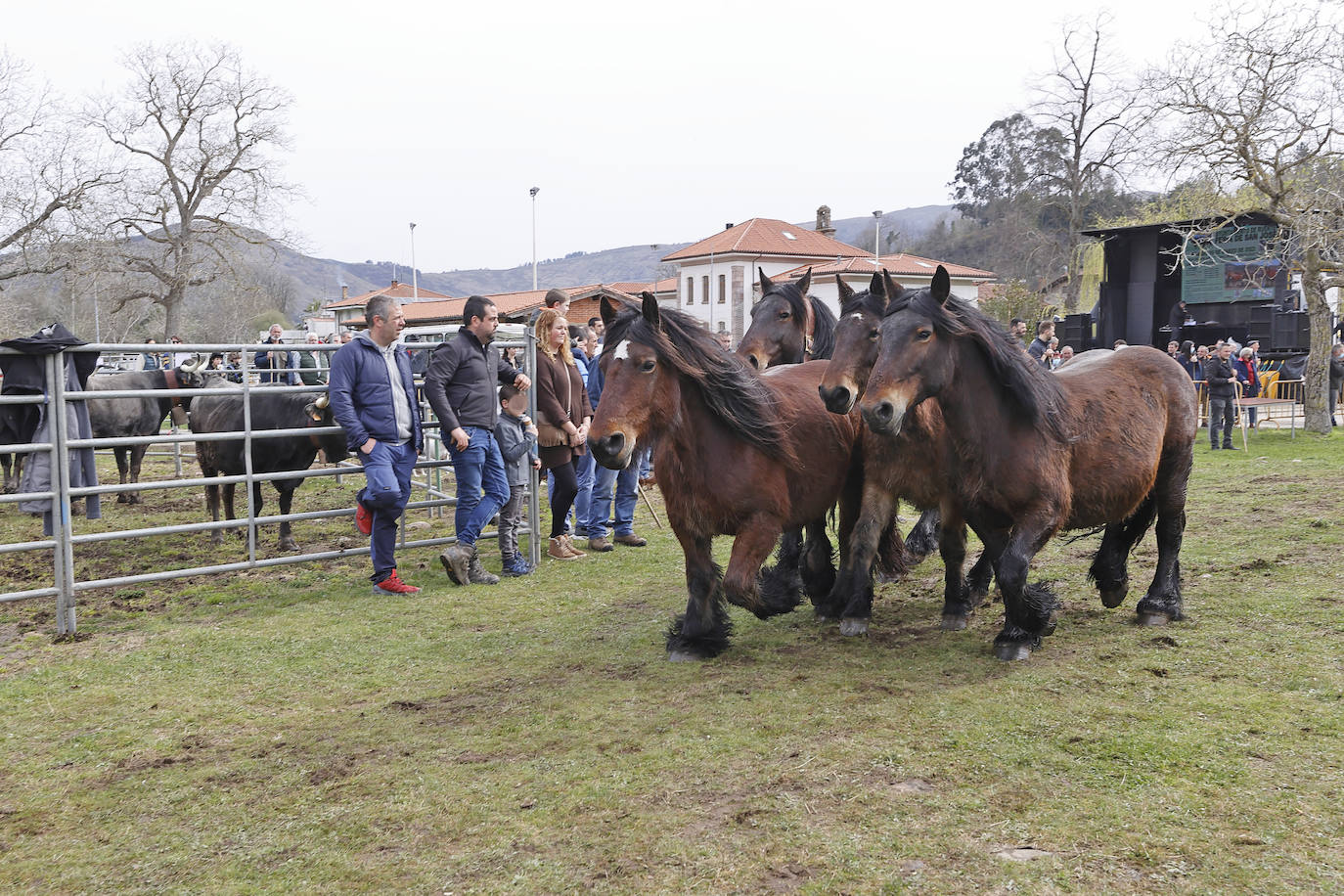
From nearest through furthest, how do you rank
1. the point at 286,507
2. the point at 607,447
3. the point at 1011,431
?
1. the point at 607,447
2. the point at 1011,431
3. the point at 286,507

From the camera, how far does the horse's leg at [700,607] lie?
486cm

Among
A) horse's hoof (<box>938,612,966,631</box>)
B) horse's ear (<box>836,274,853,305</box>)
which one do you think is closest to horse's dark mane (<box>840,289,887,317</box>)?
horse's ear (<box>836,274,853,305</box>)

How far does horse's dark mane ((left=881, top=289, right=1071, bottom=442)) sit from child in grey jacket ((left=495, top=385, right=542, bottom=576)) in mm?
3471

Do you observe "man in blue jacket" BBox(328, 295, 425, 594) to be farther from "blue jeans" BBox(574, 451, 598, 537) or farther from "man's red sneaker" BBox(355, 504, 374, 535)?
"blue jeans" BBox(574, 451, 598, 537)

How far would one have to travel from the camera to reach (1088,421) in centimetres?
490

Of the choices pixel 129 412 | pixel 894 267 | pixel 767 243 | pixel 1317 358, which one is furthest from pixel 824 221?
pixel 129 412

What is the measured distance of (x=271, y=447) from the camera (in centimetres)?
845

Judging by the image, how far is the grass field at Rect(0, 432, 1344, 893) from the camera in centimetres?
275

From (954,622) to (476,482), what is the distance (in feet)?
11.8

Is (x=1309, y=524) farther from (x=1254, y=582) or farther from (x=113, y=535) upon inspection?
(x=113, y=535)

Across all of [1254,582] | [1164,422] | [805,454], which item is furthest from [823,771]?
[1254,582]

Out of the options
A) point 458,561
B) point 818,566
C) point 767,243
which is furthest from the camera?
point 767,243

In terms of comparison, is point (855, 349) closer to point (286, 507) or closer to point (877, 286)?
point (877, 286)

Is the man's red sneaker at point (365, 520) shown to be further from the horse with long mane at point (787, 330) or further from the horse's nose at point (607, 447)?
the horse with long mane at point (787, 330)
